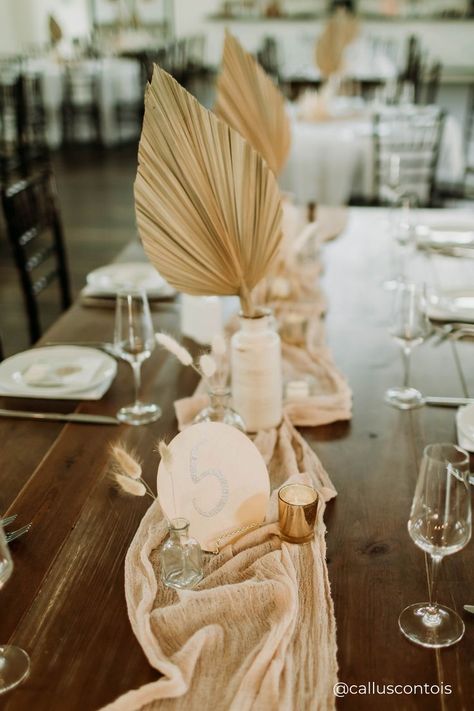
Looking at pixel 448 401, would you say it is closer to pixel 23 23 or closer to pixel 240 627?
pixel 240 627

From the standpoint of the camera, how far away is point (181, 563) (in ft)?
2.99

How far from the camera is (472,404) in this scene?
4.22ft

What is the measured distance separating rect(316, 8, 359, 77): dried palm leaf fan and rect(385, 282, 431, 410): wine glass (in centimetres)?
366

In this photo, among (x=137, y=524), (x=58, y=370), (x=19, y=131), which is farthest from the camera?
(x=19, y=131)

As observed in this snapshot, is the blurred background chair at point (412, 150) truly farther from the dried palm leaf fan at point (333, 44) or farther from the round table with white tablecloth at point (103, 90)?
the round table with white tablecloth at point (103, 90)

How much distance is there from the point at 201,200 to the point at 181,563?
53cm

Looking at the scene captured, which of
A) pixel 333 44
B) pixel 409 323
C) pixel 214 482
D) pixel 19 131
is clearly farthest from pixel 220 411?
pixel 19 131

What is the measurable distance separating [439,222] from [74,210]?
368 cm

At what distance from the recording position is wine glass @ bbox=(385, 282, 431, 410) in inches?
54.1

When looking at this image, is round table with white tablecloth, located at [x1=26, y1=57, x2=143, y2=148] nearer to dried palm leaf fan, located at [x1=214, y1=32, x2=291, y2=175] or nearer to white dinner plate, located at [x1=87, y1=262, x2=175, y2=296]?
white dinner plate, located at [x1=87, y1=262, x2=175, y2=296]

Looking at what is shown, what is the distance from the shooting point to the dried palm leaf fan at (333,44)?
4574 mm

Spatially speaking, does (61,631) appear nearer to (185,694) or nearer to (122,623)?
(122,623)

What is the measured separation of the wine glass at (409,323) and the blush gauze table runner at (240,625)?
0.38 m

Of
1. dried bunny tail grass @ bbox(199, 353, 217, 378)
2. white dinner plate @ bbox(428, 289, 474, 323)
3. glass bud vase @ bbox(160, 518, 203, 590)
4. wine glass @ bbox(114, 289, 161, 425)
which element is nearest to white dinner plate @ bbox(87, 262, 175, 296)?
wine glass @ bbox(114, 289, 161, 425)
